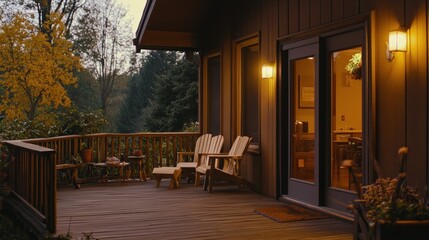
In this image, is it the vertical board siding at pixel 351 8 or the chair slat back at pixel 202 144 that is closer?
the vertical board siding at pixel 351 8

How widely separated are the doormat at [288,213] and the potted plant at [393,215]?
1914mm

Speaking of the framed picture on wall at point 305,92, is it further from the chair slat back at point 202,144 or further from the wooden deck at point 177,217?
the chair slat back at point 202,144

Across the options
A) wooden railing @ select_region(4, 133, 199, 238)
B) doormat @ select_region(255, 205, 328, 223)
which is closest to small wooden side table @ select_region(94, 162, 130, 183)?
wooden railing @ select_region(4, 133, 199, 238)

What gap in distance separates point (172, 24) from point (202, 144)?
2181 mm

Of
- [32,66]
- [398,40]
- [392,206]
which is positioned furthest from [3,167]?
[32,66]

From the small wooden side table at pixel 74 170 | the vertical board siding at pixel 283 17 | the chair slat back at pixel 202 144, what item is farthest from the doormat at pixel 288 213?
the small wooden side table at pixel 74 170

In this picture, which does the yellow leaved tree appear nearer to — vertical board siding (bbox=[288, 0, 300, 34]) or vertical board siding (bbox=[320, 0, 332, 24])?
vertical board siding (bbox=[288, 0, 300, 34])

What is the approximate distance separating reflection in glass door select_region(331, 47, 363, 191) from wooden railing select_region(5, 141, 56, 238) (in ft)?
9.78

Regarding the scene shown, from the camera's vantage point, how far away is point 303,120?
655 cm

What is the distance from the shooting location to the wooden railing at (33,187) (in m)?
4.97

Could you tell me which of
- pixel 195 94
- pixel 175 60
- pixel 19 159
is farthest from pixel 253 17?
pixel 175 60

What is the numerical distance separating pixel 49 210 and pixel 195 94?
12137 mm

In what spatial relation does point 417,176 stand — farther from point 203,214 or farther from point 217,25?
point 217,25

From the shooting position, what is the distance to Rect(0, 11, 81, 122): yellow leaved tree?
48.1ft
